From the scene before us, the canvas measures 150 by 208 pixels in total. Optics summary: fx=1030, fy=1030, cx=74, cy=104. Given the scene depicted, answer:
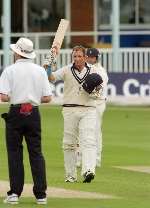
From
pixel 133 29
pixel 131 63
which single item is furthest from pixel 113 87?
pixel 133 29

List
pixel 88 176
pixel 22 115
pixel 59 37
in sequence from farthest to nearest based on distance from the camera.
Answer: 1. pixel 59 37
2. pixel 88 176
3. pixel 22 115

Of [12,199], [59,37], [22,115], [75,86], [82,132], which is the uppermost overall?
[59,37]

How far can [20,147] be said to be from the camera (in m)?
12.0

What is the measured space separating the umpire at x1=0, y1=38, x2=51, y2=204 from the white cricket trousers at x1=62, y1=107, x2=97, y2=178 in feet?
7.05

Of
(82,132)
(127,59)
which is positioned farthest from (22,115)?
(127,59)

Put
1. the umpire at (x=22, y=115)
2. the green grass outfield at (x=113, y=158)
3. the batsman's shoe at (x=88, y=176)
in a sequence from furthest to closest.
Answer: the batsman's shoe at (x=88, y=176), the green grass outfield at (x=113, y=158), the umpire at (x=22, y=115)

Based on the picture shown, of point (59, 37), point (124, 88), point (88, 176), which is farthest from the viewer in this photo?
point (124, 88)

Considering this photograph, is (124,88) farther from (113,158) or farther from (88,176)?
(88,176)

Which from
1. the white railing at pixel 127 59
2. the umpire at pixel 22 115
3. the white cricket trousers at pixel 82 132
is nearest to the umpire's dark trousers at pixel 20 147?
the umpire at pixel 22 115

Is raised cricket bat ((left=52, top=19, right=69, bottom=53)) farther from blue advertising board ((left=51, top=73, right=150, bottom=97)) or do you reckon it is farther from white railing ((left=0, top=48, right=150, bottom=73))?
white railing ((left=0, top=48, right=150, bottom=73))

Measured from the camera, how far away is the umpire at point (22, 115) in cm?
1189

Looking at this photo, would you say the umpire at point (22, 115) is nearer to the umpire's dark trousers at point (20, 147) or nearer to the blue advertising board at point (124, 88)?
the umpire's dark trousers at point (20, 147)

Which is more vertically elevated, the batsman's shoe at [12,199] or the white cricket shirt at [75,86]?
the white cricket shirt at [75,86]

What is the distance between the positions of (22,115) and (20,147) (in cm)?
40
